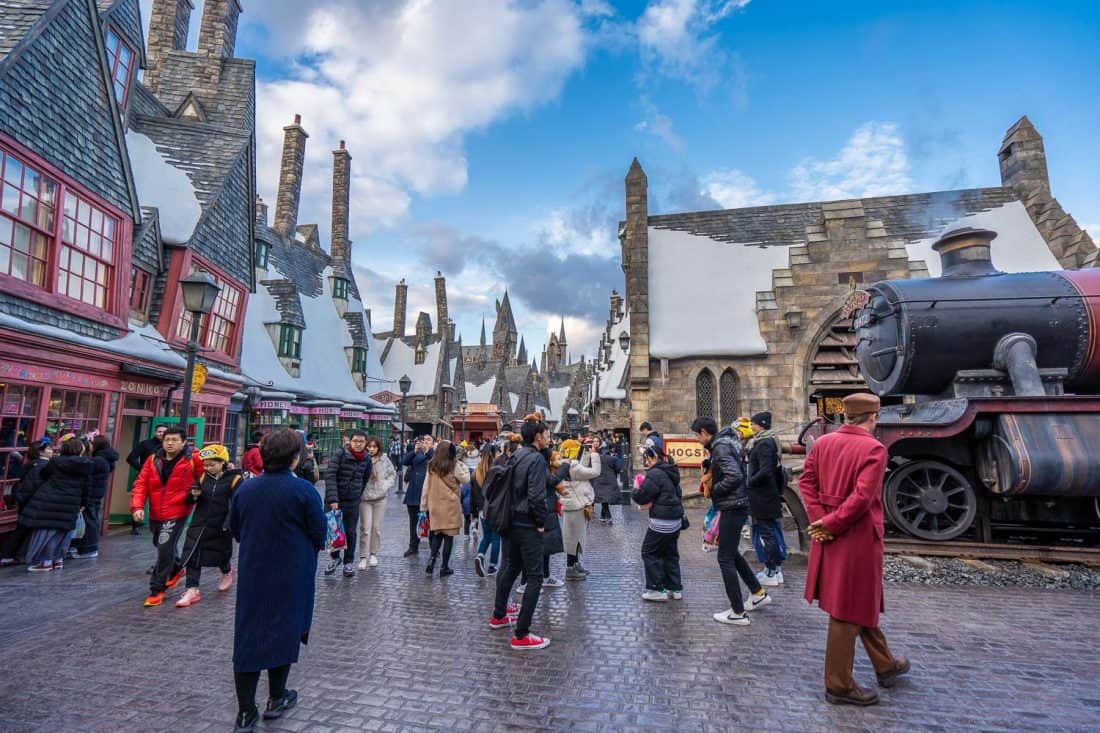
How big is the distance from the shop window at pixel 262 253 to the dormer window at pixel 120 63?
310 inches

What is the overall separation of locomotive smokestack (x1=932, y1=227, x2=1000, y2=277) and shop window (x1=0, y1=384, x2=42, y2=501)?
1304 cm

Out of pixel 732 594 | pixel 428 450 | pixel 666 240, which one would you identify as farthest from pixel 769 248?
pixel 732 594

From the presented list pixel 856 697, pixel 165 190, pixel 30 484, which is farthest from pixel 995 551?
pixel 165 190

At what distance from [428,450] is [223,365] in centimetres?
746

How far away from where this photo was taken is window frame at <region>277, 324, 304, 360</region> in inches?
773

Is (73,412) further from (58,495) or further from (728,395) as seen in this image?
(728,395)

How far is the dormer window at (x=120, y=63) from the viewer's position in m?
11.3

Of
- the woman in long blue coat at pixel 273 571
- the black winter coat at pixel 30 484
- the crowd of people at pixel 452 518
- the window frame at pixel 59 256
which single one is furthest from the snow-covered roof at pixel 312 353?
the woman in long blue coat at pixel 273 571

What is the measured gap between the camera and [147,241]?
1118 centimetres

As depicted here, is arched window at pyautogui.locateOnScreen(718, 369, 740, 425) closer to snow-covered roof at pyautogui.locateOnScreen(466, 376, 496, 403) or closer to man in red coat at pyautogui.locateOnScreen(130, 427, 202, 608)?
man in red coat at pyautogui.locateOnScreen(130, 427, 202, 608)

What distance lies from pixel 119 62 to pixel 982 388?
652 inches

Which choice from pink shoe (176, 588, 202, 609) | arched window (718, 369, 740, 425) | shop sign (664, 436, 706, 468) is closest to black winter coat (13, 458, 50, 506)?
pink shoe (176, 588, 202, 609)

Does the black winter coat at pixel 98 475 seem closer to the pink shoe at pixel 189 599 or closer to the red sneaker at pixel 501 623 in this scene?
the pink shoe at pixel 189 599

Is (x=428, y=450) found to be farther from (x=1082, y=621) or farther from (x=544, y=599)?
(x=1082, y=621)
